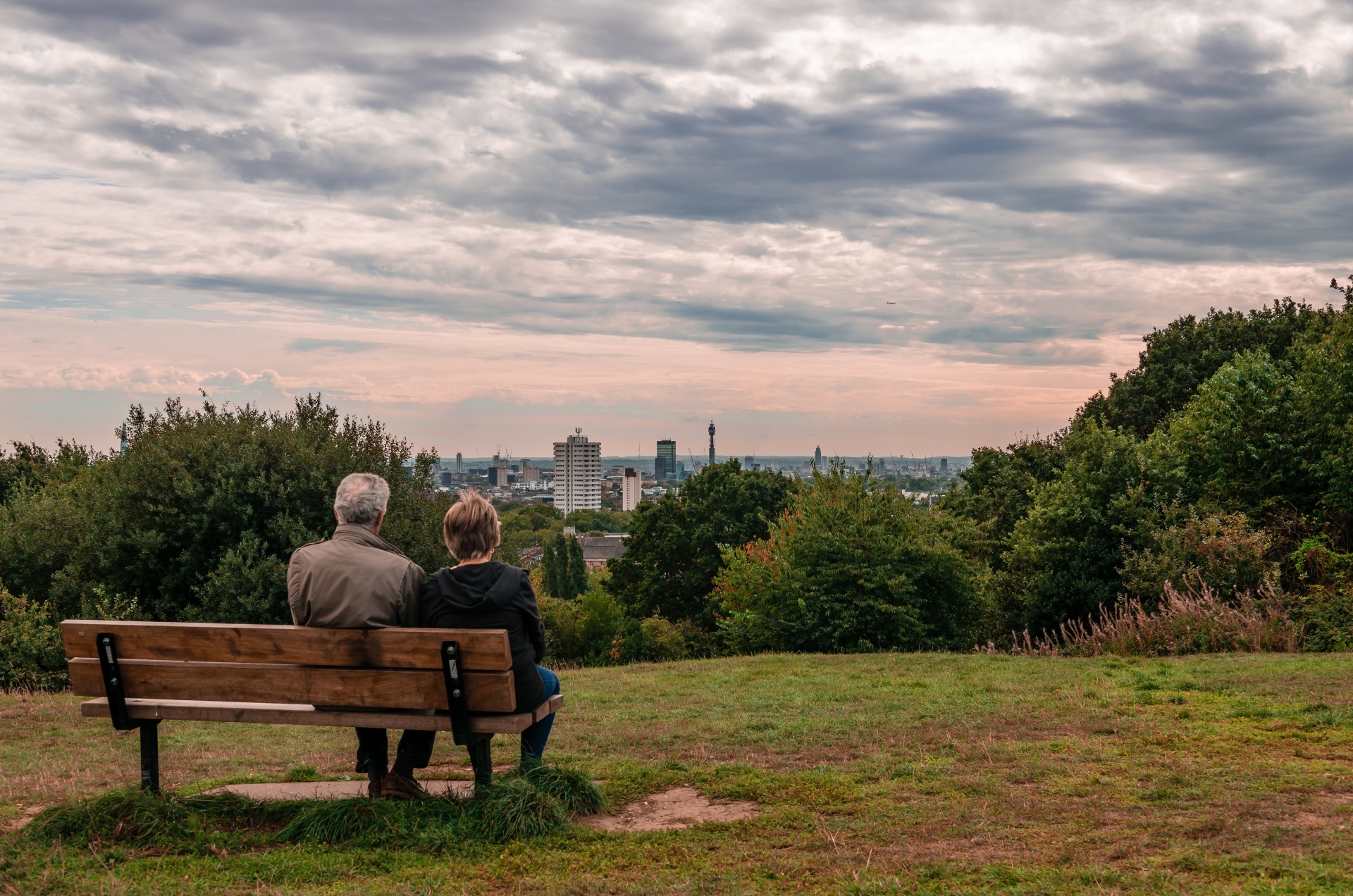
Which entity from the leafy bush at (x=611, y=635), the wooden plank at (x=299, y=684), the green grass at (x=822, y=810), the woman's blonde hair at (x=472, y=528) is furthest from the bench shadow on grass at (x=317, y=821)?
the leafy bush at (x=611, y=635)

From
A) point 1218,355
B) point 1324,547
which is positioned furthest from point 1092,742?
point 1218,355

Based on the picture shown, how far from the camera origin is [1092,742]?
6750mm

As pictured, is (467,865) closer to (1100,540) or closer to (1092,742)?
(1092,742)

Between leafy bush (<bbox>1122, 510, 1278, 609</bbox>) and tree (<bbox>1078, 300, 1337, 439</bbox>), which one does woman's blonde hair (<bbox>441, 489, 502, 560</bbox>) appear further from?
tree (<bbox>1078, 300, 1337, 439</bbox>)

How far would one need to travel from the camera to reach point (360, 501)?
529cm

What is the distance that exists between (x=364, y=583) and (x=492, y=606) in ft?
2.13

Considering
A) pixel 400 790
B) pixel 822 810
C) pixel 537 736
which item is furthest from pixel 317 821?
pixel 822 810

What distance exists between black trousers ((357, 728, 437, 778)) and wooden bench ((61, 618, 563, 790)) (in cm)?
39

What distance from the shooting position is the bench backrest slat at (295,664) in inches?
191

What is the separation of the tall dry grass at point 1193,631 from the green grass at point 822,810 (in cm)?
399

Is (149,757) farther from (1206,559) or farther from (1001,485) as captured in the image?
(1001,485)

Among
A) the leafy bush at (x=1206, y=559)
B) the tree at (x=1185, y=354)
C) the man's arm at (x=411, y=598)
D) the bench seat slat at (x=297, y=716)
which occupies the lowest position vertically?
the leafy bush at (x=1206, y=559)

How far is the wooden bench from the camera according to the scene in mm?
4871

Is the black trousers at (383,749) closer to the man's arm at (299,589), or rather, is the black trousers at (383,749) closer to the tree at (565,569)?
the man's arm at (299,589)
